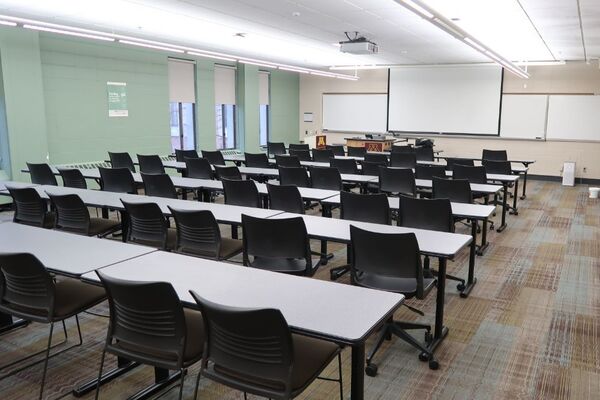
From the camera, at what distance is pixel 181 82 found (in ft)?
39.0

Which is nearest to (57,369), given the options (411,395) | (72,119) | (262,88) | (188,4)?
(411,395)

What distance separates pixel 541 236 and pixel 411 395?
15.9ft

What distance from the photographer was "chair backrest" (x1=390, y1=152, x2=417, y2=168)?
30.2 ft

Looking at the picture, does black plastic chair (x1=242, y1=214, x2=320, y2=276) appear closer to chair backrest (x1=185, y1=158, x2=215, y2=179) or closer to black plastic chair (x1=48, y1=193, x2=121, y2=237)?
black plastic chair (x1=48, y1=193, x2=121, y2=237)

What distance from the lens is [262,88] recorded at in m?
14.8

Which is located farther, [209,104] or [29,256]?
[209,104]

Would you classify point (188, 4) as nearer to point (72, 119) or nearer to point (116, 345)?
point (72, 119)

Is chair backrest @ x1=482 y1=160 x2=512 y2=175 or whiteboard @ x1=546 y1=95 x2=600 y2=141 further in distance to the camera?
whiteboard @ x1=546 y1=95 x2=600 y2=141

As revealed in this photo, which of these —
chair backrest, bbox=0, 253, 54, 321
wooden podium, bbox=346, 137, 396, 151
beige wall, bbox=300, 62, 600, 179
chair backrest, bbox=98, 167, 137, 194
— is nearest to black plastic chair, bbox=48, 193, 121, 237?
chair backrest, bbox=98, 167, 137, 194

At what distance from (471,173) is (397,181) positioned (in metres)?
1.25

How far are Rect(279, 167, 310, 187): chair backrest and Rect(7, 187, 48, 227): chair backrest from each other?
10.3ft

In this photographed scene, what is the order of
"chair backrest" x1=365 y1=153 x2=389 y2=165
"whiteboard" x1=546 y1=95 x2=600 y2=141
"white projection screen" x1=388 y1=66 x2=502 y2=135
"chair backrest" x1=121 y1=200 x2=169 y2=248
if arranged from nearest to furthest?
"chair backrest" x1=121 y1=200 x2=169 y2=248 < "chair backrest" x1=365 y1=153 x2=389 y2=165 < "whiteboard" x1=546 y1=95 x2=600 y2=141 < "white projection screen" x1=388 y1=66 x2=502 y2=135

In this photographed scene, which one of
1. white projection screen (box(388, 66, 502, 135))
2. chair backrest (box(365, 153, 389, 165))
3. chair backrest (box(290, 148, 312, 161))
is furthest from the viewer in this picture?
white projection screen (box(388, 66, 502, 135))

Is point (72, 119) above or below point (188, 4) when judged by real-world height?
A: below
